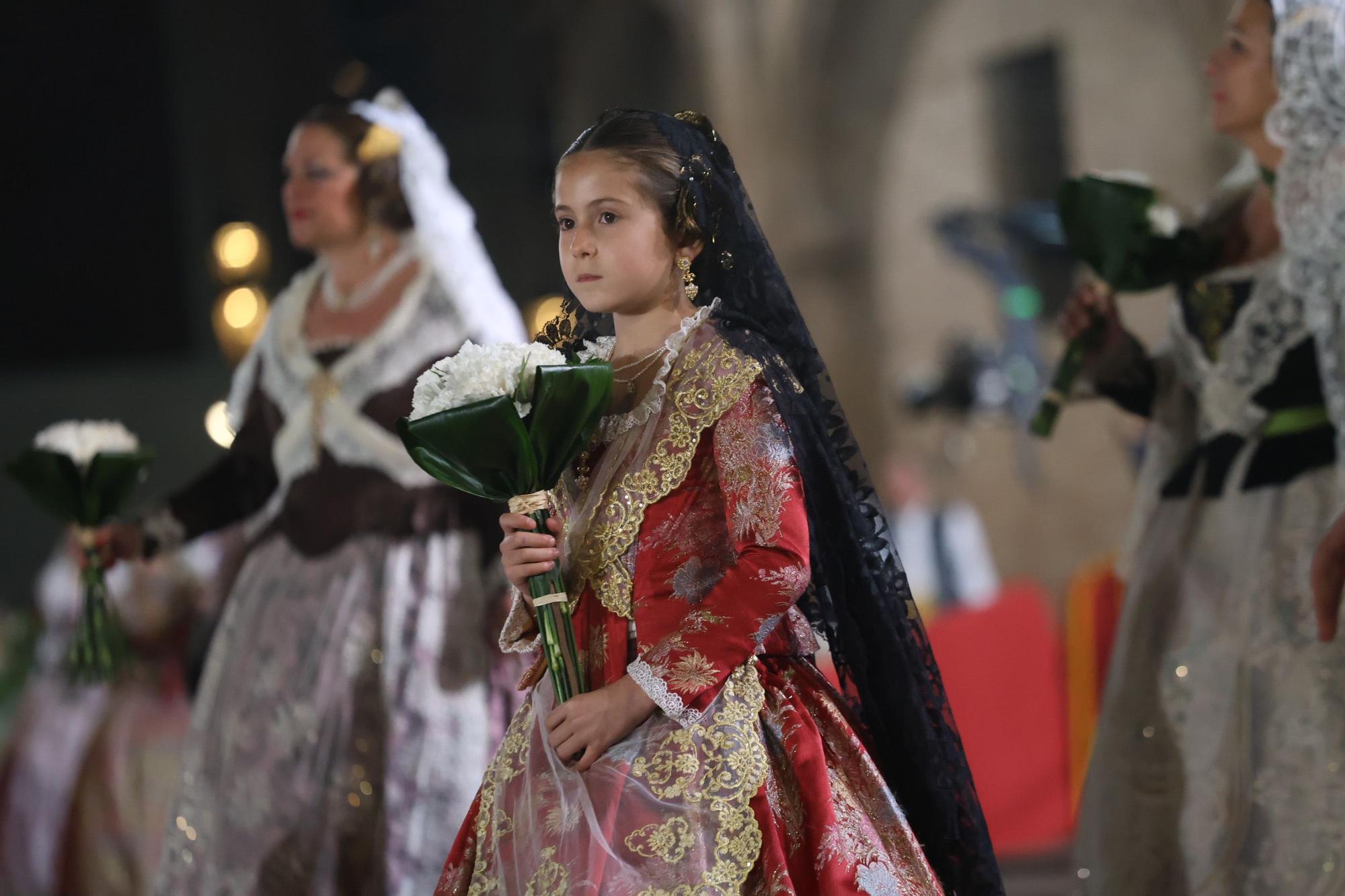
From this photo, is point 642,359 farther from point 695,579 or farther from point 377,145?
point 377,145

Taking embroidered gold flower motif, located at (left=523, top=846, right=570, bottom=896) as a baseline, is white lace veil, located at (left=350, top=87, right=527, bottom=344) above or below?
above

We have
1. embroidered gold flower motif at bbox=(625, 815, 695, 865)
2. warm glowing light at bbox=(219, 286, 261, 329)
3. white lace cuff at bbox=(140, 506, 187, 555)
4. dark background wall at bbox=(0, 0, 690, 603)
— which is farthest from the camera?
dark background wall at bbox=(0, 0, 690, 603)

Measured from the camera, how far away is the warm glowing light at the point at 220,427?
4.19 metres

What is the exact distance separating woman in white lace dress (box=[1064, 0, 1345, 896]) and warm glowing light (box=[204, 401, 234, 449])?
2.26m

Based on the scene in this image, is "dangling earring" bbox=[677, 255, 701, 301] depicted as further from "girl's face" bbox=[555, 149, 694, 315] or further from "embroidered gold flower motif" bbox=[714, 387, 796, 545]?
"embroidered gold flower motif" bbox=[714, 387, 796, 545]

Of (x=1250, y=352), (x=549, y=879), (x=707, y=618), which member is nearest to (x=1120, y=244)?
(x=1250, y=352)

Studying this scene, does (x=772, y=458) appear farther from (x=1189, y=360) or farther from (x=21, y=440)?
(x=21, y=440)

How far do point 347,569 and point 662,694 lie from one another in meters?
1.89

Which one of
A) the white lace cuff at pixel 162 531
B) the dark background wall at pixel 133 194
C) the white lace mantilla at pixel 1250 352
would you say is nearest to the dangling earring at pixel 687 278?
the white lace mantilla at pixel 1250 352

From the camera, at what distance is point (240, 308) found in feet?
20.1

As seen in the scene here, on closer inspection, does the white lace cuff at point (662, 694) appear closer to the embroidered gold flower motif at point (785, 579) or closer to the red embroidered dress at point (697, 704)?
the red embroidered dress at point (697, 704)

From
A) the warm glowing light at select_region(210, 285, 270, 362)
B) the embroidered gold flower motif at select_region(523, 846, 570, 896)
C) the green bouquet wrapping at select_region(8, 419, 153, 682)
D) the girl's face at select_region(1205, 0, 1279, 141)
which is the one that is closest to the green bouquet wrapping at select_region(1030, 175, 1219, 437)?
the girl's face at select_region(1205, 0, 1279, 141)

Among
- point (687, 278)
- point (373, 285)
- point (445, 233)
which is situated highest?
point (445, 233)

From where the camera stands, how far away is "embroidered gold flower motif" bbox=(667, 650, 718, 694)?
7.41 feet
